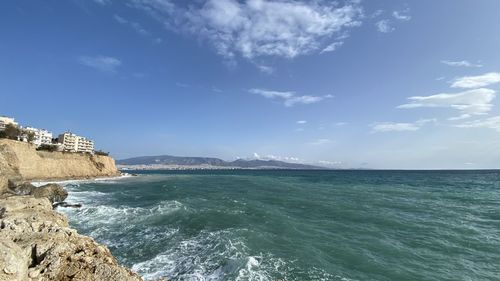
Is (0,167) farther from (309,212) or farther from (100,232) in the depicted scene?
(309,212)

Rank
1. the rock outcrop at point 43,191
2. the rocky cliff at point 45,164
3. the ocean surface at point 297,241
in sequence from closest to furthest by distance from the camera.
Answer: the ocean surface at point 297,241 → the rock outcrop at point 43,191 → the rocky cliff at point 45,164

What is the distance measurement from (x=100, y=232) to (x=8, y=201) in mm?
5917

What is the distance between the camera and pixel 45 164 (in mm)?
67000

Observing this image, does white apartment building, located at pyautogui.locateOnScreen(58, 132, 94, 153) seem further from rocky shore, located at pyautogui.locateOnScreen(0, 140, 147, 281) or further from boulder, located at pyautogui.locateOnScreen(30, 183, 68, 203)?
rocky shore, located at pyautogui.locateOnScreen(0, 140, 147, 281)

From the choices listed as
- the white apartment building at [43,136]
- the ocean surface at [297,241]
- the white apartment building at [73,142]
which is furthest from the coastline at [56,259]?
the white apartment building at [43,136]

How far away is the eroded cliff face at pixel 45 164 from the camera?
5091 centimetres

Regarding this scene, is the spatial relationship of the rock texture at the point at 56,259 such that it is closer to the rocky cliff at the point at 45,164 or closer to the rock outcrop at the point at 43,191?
the rock outcrop at the point at 43,191

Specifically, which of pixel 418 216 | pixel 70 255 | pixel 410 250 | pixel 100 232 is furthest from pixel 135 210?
pixel 418 216

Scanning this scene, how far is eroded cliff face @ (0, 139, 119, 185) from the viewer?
50906 mm

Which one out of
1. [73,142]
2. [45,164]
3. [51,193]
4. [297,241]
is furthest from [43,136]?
[297,241]

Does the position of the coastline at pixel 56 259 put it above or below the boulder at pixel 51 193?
above

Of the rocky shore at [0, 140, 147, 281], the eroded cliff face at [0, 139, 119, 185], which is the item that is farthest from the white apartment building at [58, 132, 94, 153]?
the rocky shore at [0, 140, 147, 281]

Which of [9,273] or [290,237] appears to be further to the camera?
[290,237]

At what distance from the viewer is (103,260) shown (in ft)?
29.3
